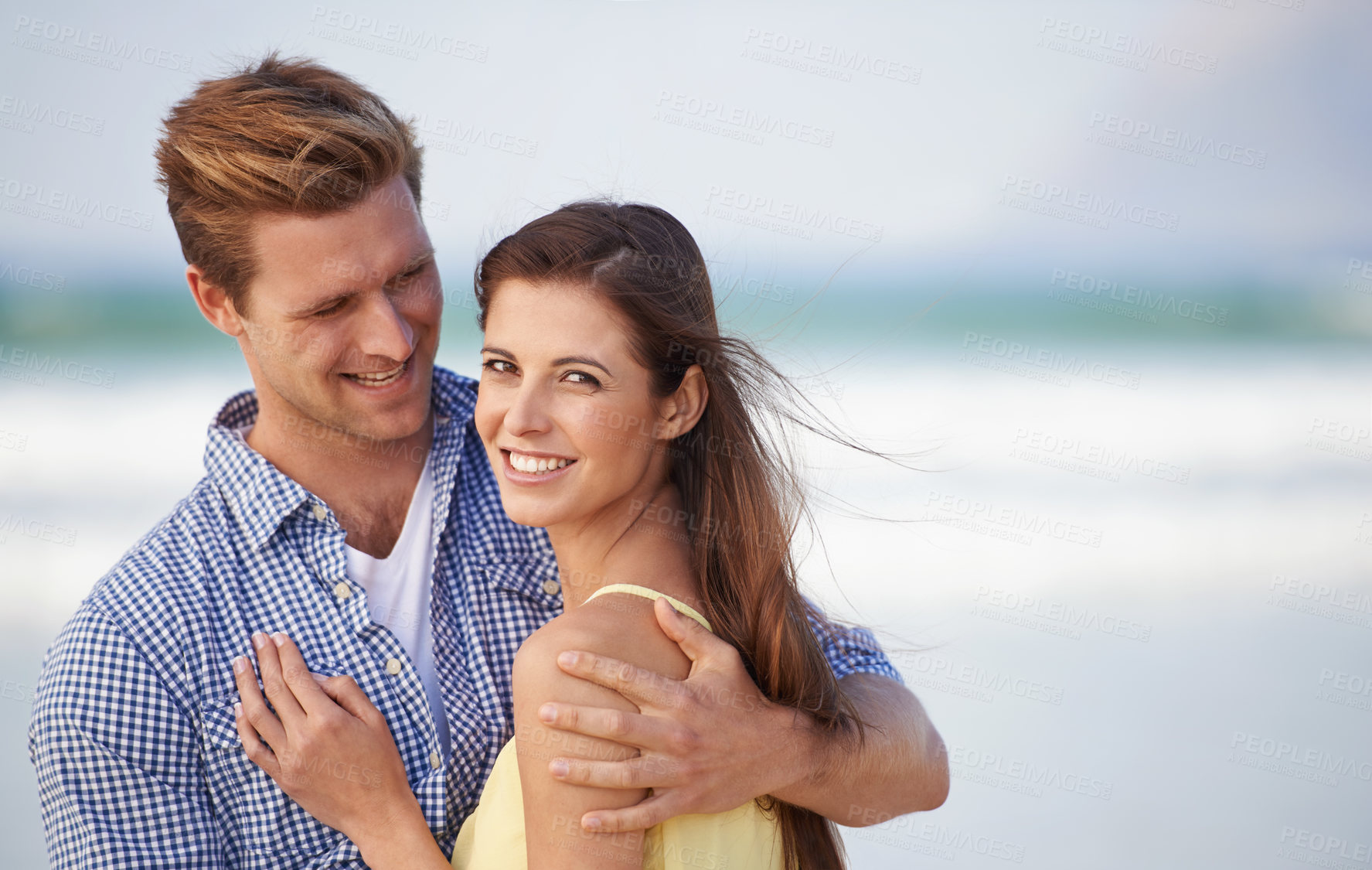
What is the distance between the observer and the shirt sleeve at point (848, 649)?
2.25 m

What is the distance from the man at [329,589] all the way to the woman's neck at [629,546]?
0.19m

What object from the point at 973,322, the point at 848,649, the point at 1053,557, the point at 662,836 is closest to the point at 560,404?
the point at 662,836

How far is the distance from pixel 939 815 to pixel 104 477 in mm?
5798

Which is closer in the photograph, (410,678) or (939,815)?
(410,678)

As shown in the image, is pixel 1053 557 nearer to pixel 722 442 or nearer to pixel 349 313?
pixel 722 442

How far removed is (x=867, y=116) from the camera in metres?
12.8

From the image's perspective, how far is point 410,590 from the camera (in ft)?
7.48

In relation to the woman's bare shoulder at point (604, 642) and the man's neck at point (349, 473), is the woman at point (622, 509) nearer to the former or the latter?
the woman's bare shoulder at point (604, 642)

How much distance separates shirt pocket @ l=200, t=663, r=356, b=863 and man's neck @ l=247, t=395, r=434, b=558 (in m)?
0.52

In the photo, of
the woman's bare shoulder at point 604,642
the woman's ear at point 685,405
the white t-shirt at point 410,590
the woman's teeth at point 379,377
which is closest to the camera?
the woman's bare shoulder at point 604,642

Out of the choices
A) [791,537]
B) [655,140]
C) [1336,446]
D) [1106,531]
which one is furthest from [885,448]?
[791,537]

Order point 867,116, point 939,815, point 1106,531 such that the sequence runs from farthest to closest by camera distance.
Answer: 1. point 867,116
2. point 1106,531
3. point 939,815

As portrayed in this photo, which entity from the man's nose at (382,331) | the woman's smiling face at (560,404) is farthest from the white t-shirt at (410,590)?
the woman's smiling face at (560,404)

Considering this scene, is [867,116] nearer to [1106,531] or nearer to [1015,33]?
[1015,33]
